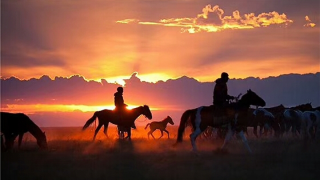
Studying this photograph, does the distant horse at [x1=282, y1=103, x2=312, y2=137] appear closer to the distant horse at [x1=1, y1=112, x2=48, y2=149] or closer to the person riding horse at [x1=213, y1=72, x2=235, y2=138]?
the person riding horse at [x1=213, y1=72, x2=235, y2=138]

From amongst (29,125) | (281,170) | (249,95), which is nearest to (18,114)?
(29,125)

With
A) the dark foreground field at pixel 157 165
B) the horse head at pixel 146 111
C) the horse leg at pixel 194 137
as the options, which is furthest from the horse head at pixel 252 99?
the horse head at pixel 146 111

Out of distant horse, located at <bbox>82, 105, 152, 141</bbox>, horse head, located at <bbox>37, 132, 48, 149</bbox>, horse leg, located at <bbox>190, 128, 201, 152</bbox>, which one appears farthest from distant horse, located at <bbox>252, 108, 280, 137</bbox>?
horse head, located at <bbox>37, 132, 48, 149</bbox>

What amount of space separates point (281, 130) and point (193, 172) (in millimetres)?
18387

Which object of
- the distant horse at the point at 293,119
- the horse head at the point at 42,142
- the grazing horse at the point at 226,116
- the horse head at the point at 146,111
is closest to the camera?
the grazing horse at the point at 226,116

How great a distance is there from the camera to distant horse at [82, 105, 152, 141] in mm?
25016

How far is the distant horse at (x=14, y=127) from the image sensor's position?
60.4 ft

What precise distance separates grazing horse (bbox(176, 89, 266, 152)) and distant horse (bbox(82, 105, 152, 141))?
7001 millimetres

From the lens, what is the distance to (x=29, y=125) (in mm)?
19500

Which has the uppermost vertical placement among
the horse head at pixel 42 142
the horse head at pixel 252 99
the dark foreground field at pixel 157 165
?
the horse head at pixel 252 99

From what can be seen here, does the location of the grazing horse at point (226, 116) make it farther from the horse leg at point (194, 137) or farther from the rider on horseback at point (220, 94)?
the rider on horseback at point (220, 94)

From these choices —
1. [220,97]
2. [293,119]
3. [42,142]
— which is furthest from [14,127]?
[293,119]

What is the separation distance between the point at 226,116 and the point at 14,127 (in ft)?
28.7

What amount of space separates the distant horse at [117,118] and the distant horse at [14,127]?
5655 millimetres
